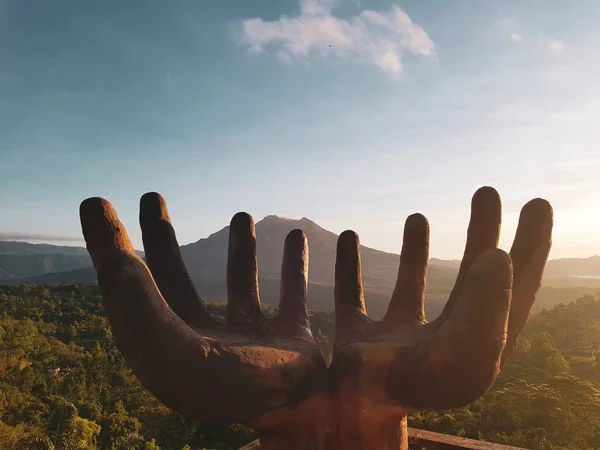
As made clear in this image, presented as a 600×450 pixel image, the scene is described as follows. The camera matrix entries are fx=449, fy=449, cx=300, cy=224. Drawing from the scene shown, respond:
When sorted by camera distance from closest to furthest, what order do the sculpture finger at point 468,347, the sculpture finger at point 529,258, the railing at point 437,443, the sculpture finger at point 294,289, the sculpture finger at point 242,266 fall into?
the sculpture finger at point 468,347 < the sculpture finger at point 529,258 < the sculpture finger at point 294,289 < the sculpture finger at point 242,266 < the railing at point 437,443

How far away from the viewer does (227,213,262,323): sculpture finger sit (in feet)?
11.6

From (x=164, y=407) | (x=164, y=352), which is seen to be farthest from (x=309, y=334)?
(x=164, y=407)

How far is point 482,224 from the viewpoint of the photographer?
3.21m

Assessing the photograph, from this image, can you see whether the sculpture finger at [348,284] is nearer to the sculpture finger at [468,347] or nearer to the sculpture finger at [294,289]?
the sculpture finger at [294,289]

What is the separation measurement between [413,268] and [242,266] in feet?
4.63

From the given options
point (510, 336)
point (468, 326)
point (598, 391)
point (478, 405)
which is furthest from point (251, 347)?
point (598, 391)

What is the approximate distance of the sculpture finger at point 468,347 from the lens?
7.83 feet

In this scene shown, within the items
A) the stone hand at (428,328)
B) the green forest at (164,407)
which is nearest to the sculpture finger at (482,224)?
the stone hand at (428,328)

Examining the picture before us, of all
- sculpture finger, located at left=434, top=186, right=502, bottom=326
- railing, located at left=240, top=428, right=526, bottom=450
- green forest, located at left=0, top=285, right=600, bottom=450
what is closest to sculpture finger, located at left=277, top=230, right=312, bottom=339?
sculpture finger, located at left=434, top=186, right=502, bottom=326

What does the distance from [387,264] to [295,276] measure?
195 metres

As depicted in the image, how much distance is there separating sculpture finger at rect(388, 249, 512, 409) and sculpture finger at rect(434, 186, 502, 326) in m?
0.66

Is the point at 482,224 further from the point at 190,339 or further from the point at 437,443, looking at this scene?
the point at 437,443

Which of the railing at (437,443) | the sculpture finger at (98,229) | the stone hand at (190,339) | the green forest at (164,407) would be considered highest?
the sculpture finger at (98,229)

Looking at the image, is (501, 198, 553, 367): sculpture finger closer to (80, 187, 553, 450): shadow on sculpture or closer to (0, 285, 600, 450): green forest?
(80, 187, 553, 450): shadow on sculpture
